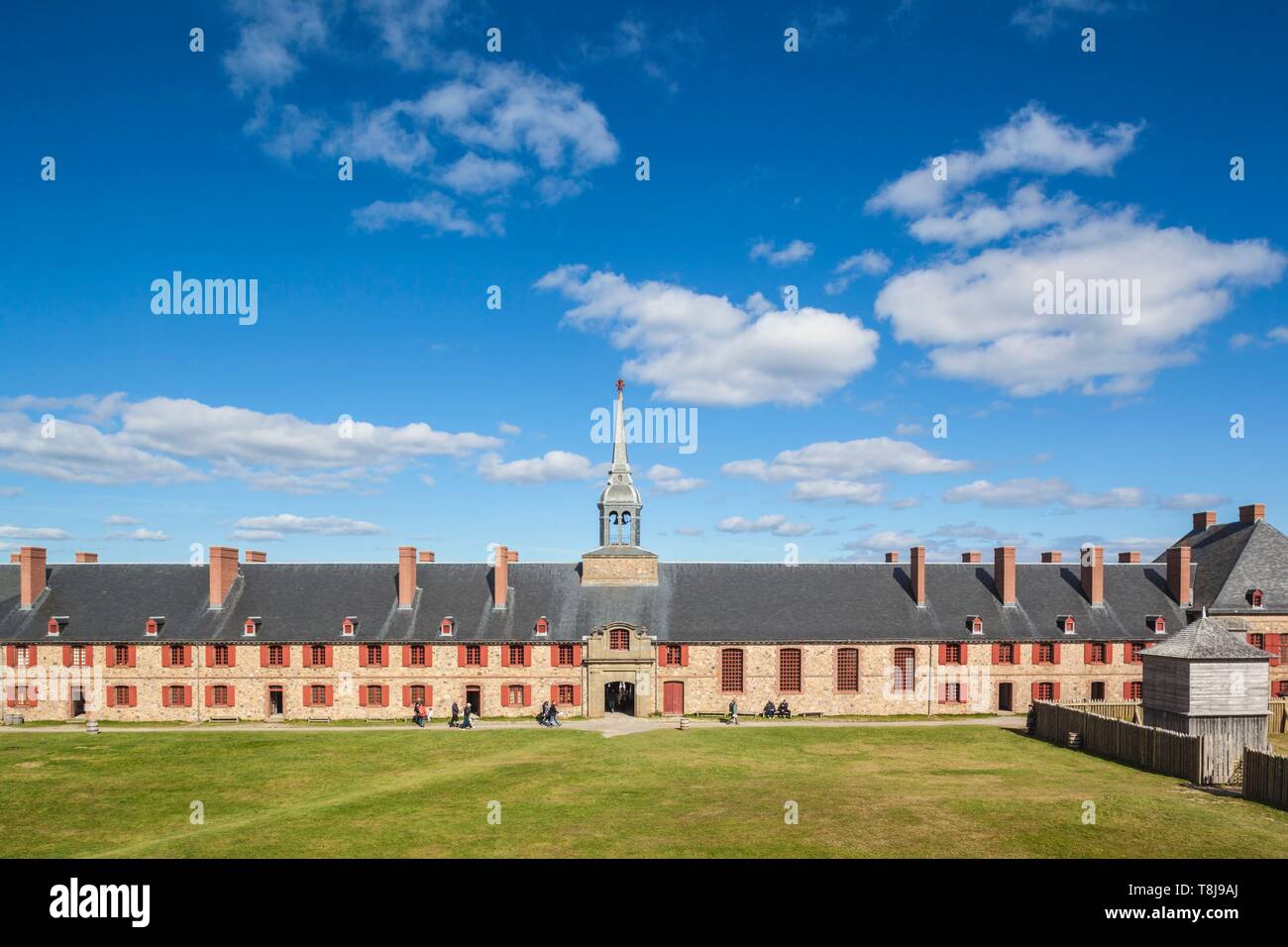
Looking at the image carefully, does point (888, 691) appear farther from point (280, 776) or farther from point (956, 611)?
point (280, 776)

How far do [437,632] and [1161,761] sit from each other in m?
36.5

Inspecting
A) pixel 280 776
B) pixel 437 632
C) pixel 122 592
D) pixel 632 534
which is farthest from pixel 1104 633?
pixel 122 592

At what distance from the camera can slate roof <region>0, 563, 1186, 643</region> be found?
49.3m

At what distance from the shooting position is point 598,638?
48375 millimetres

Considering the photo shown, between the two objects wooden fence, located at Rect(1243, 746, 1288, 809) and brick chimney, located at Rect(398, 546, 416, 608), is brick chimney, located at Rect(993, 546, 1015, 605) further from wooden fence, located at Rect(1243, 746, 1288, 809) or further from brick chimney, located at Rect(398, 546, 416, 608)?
brick chimney, located at Rect(398, 546, 416, 608)

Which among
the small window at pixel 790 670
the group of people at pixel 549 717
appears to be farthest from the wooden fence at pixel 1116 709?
the group of people at pixel 549 717

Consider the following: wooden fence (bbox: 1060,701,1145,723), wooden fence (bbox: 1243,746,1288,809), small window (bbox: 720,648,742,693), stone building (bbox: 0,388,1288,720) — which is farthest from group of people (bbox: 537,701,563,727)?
wooden fence (bbox: 1243,746,1288,809)

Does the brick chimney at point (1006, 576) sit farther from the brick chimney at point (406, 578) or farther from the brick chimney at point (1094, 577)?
the brick chimney at point (406, 578)

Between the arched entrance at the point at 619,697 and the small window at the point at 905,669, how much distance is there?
51.6 ft

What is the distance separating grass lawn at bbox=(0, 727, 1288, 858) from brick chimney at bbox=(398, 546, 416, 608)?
10.7 m

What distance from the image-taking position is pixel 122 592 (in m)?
51.9

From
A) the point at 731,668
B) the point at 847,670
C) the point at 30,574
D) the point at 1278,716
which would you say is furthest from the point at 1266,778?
the point at 30,574

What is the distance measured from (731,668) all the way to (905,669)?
10.3 meters

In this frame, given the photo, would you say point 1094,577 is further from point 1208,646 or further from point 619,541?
point 619,541
